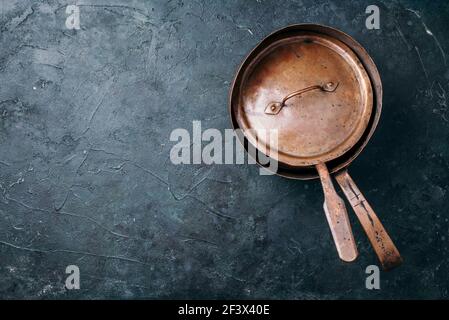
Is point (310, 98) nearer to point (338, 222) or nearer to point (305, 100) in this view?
point (305, 100)

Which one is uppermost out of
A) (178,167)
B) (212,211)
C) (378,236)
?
(178,167)

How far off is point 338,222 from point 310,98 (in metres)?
0.34

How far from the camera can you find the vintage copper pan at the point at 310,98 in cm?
129

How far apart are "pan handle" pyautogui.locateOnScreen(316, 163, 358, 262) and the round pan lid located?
2.4 inches

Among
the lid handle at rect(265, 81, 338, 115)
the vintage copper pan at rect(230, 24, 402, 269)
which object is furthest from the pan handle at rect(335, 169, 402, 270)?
the lid handle at rect(265, 81, 338, 115)

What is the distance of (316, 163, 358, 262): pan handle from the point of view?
47.5 inches

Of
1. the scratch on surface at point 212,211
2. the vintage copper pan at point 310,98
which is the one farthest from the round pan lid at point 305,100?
the scratch on surface at point 212,211

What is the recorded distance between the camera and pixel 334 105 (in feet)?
4.26

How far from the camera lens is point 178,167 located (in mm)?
1445

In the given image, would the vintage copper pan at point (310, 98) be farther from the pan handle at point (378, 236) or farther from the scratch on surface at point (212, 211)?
the scratch on surface at point (212, 211)

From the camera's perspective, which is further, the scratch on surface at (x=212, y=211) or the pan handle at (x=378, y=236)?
the scratch on surface at (x=212, y=211)

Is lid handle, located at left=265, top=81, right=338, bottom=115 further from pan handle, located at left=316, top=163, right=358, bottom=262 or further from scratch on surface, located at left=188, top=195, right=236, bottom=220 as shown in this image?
scratch on surface, located at left=188, top=195, right=236, bottom=220

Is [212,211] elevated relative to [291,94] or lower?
lower

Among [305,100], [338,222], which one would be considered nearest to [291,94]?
[305,100]
